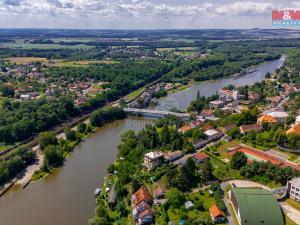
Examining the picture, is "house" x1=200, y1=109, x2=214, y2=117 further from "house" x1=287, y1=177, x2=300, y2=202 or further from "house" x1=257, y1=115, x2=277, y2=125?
"house" x1=287, y1=177, x2=300, y2=202

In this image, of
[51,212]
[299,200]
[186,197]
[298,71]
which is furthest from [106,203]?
[298,71]

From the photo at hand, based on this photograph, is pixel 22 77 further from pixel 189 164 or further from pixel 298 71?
pixel 298 71

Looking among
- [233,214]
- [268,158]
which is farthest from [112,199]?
[268,158]

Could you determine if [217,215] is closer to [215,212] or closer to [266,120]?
[215,212]

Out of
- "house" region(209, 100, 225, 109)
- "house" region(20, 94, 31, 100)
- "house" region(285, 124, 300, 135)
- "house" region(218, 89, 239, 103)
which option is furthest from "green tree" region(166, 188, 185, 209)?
"house" region(20, 94, 31, 100)

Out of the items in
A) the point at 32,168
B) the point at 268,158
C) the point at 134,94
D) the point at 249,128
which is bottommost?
the point at 32,168
